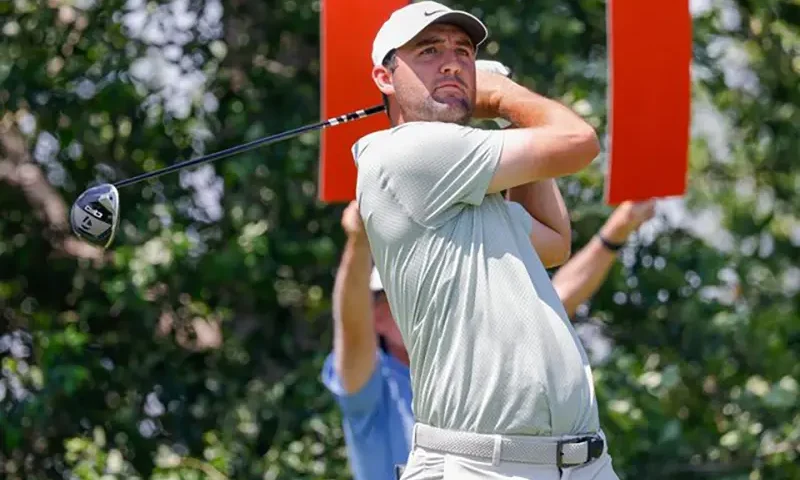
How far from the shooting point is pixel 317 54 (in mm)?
6844

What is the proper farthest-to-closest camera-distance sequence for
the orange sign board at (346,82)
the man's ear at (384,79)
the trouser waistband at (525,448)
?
the orange sign board at (346,82)
the man's ear at (384,79)
the trouser waistband at (525,448)

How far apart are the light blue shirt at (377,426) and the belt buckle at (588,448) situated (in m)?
1.35

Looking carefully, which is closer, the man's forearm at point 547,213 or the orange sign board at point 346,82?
the man's forearm at point 547,213

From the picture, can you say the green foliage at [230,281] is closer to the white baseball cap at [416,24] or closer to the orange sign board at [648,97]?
the orange sign board at [648,97]

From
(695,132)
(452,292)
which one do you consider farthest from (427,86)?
(695,132)

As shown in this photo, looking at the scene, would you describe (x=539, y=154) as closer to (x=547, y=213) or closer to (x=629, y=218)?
(x=547, y=213)

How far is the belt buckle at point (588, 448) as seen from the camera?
327 cm

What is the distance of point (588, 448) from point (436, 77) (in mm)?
739

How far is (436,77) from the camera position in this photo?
3441mm

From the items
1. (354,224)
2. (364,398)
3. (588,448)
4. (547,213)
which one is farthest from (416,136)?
(364,398)

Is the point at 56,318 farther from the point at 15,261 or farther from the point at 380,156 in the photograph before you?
the point at 380,156

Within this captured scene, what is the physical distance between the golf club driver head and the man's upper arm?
2.94 feet

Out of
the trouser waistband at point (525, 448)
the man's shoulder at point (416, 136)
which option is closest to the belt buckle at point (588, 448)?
the trouser waistband at point (525, 448)

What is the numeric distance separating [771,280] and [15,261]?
3155mm
